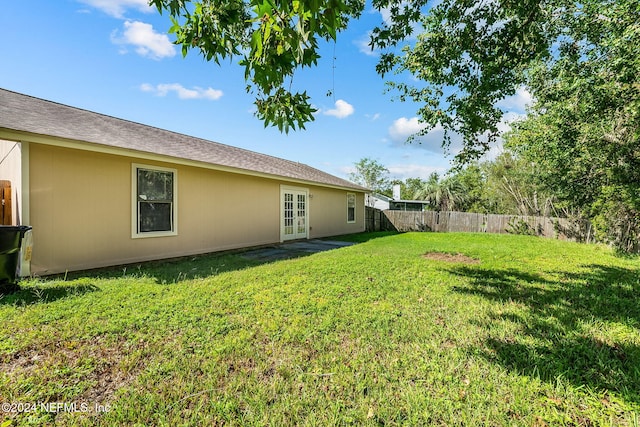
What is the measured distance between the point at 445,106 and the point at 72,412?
19.8ft

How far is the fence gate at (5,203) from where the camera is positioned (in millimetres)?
5363

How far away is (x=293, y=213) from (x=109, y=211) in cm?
669

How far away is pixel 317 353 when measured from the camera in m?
2.71

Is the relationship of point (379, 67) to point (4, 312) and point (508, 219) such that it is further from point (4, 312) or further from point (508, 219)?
point (508, 219)

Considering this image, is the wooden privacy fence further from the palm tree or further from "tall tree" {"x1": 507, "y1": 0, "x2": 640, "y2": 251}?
the palm tree

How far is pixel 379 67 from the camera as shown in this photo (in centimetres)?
491

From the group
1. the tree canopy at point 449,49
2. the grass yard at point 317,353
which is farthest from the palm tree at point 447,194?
the grass yard at point 317,353

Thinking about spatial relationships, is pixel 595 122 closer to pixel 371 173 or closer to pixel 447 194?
pixel 447 194

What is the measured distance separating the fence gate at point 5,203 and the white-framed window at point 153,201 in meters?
1.95

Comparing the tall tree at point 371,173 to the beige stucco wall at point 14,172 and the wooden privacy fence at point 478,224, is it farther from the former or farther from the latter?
the beige stucco wall at point 14,172

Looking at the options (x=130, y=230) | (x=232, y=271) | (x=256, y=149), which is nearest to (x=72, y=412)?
(x=232, y=271)

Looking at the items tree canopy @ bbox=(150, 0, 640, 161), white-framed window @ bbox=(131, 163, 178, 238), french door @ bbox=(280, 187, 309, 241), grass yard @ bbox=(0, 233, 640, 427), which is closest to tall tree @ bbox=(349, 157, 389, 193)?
french door @ bbox=(280, 187, 309, 241)

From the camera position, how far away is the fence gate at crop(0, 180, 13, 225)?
17.6 ft

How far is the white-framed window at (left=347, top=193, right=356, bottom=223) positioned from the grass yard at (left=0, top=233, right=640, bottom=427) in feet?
36.8
